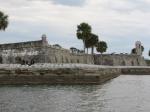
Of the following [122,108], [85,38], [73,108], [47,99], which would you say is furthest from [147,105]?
[85,38]

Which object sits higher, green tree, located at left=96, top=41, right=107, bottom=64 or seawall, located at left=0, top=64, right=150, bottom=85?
green tree, located at left=96, top=41, right=107, bottom=64

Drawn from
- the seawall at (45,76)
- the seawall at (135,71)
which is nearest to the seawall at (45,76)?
the seawall at (45,76)

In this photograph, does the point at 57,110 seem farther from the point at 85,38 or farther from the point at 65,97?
the point at 85,38

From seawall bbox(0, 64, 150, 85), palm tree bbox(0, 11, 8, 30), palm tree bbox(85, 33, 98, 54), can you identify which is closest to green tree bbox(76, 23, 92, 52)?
palm tree bbox(85, 33, 98, 54)

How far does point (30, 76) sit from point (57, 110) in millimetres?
21028

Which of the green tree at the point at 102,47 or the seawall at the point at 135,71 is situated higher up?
the green tree at the point at 102,47

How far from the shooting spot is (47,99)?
28656 mm

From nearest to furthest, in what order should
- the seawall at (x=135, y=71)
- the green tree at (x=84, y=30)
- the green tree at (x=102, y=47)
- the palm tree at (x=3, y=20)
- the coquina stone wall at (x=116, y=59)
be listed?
1. the palm tree at (x=3, y=20)
2. the seawall at (x=135, y=71)
3. the green tree at (x=84, y=30)
4. the coquina stone wall at (x=116, y=59)
5. the green tree at (x=102, y=47)

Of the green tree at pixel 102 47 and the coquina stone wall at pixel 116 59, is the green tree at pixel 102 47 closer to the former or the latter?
the green tree at pixel 102 47

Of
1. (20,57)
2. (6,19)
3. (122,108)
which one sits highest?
(6,19)

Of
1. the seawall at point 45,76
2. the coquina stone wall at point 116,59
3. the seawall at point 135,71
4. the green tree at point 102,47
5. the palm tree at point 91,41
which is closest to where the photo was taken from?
the seawall at point 45,76

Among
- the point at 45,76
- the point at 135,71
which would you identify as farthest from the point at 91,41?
the point at 45,76

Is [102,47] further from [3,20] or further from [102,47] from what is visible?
[3,20]

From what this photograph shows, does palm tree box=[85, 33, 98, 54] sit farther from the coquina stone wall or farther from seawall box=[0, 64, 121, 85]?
seawall box=[0, 64, 121, 85]
